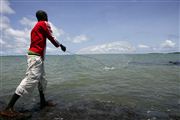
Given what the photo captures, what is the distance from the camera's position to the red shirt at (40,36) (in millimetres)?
5133

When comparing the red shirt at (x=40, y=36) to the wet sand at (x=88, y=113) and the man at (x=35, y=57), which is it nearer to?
the man at (x=35, y=57)

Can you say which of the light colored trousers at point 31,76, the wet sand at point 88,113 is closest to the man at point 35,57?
the light colored trousers at point 31,76

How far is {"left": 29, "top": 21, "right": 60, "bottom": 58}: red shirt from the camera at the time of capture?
5.13m

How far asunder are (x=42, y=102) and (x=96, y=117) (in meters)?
2.05

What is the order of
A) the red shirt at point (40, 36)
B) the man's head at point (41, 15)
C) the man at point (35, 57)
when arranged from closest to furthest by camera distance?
1. the man at point (35, 57)
2. the red shirt at point (40, 36)
3. the man's head at point (41, 15)

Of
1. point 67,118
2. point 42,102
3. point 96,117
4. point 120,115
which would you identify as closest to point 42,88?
point 42,102

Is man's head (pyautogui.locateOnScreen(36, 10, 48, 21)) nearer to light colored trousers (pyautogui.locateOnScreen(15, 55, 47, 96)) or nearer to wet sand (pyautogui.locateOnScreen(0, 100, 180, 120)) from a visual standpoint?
light colored trousers (pyautogui.locateOnScreen(15, 55, 47, 96))

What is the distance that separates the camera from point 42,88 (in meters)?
5.73

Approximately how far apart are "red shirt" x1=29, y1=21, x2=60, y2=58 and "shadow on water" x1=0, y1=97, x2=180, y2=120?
1.76 meters

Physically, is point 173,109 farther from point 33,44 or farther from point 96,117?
point 33,44

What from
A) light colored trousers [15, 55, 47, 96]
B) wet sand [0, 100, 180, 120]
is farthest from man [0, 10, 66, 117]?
wet sand [0, 100, 180, 120]

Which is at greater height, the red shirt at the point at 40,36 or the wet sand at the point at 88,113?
the red shirt at the point at 40,36

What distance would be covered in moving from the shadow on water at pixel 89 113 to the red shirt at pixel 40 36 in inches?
69.5

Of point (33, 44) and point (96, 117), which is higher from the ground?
point (33, 44)
